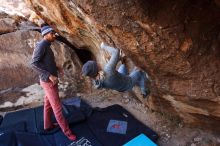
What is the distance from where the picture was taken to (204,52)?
3195mm

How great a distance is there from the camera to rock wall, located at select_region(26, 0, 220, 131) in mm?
2906

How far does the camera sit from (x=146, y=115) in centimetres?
488

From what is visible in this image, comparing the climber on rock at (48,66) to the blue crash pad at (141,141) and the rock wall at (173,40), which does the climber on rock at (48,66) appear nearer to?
the rock wall at (173,40)

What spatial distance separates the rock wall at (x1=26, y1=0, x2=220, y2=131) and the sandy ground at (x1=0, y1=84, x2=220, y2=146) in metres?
0.40

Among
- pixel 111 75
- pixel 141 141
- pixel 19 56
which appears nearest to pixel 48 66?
pixel 111 75

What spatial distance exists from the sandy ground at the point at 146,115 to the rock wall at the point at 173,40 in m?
0.40

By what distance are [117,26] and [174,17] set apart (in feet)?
1.73

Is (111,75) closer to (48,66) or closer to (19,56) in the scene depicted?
(48,66)

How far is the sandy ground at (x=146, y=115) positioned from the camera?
Answer: 430 cm

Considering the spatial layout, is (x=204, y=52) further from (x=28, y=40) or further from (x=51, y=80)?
(x=28, y=40)

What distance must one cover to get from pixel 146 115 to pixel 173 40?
205 centimetres

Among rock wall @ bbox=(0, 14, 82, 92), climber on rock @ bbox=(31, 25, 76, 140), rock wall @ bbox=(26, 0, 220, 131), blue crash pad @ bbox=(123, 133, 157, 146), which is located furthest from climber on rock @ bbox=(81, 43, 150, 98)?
rock wall @ bbox=(0, 14, 82, 92)

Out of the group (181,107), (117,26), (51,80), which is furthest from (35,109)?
(117,26)

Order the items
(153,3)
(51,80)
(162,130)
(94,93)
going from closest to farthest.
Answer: (153,3)
(51,80)
(162,130)
(94,93)
